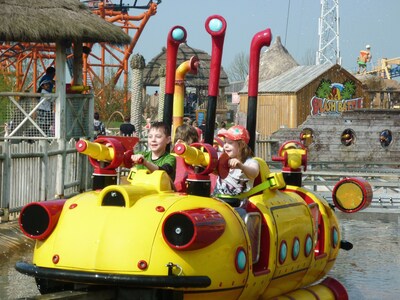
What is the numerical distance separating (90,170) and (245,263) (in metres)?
12.4

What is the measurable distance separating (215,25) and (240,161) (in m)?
1.09

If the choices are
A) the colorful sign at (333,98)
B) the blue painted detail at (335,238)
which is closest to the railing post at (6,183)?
the blue painted detail at (335,238)

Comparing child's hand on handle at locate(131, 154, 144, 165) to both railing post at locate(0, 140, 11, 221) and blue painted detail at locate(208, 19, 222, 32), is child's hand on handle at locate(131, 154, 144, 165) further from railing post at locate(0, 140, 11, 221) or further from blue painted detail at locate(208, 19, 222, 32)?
railing post at locate(0, 140, 11, 221)

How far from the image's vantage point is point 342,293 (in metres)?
8.03

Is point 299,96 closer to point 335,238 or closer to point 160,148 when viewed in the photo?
point 335,238

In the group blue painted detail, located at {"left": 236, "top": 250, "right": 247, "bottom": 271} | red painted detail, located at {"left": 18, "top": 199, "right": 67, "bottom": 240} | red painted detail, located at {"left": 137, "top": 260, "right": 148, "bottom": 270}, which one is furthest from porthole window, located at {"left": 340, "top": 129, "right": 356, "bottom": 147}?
red painted detail, located at {"left": 137, "top": 260, "right": 148, "bottom": 270}

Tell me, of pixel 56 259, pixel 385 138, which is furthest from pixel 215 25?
pixel 385 138

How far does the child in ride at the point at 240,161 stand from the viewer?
7074mm

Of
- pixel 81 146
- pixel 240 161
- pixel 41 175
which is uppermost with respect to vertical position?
pixel 81 146

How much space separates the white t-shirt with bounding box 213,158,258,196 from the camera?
7.21m

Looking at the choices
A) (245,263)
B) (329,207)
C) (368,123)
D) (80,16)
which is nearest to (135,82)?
(368,123)

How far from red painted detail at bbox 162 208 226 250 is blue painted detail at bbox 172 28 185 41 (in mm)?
2321

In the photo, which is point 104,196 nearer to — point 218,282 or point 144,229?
point 144,229

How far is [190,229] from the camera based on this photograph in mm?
5582
